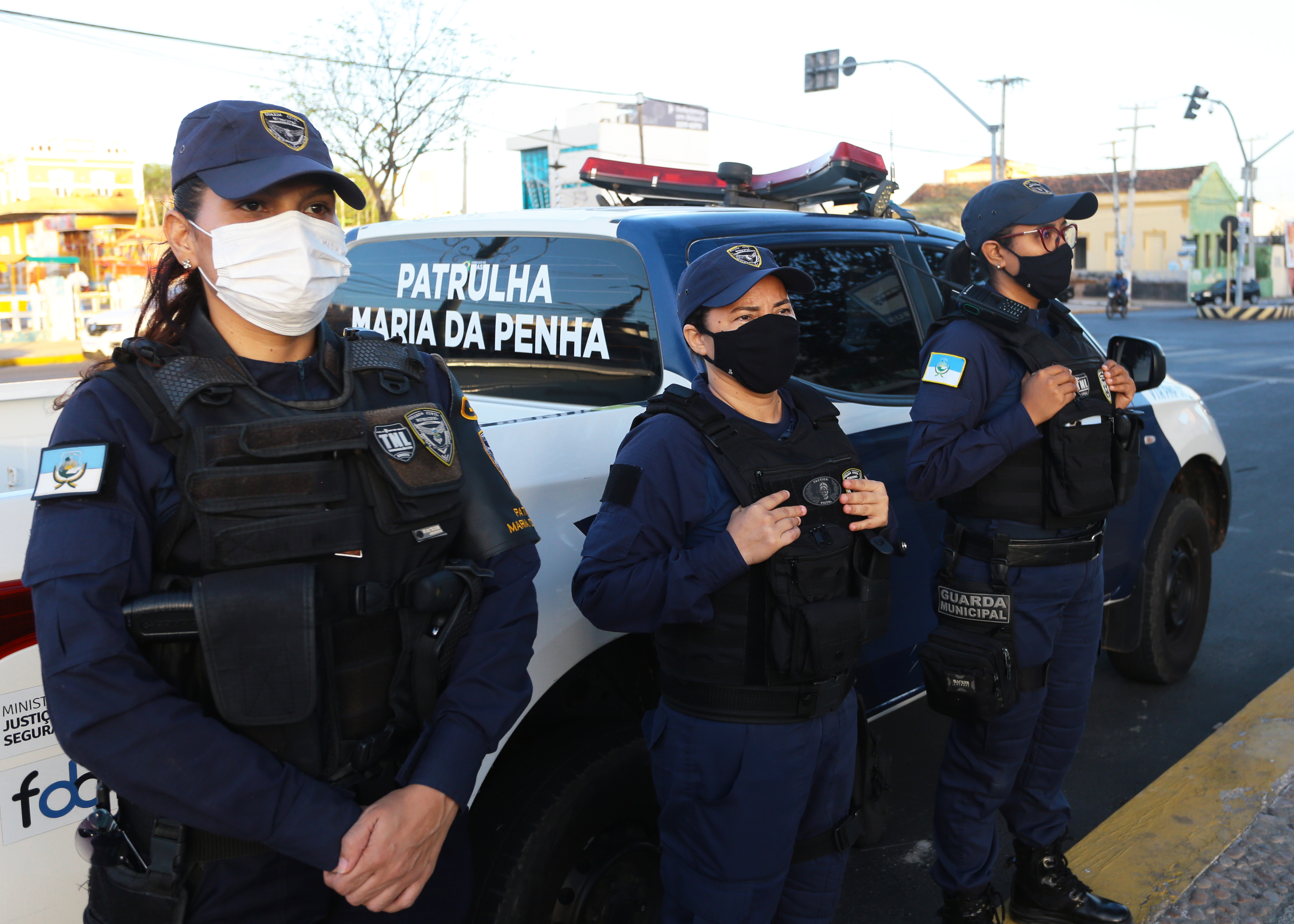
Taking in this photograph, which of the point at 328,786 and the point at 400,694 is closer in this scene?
the point at 328,786

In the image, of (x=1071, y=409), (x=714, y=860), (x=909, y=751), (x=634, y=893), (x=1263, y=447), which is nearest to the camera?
(x=714, y=860)

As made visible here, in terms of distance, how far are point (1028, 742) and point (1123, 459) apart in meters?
0.76

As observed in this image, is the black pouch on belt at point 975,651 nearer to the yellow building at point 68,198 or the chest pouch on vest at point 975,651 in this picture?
the chest pouch on vest at point 975,651

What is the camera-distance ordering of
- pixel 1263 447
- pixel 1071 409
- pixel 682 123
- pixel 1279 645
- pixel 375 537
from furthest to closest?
pixel 682 123 < pixel 1263 447 < pixel 1279 645 < pixel 1071 409 < pixel 375 537

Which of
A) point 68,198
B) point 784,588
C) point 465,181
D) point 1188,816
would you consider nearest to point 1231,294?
point 465,181

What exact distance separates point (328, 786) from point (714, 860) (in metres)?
0.88

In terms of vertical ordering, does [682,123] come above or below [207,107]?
above

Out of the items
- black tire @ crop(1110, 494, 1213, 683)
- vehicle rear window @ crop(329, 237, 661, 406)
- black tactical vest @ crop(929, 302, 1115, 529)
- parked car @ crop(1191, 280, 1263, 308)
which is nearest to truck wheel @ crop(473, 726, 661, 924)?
vehicle rear window @ crop(329, 237, 661, 406)

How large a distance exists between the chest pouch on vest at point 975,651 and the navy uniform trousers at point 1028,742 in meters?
0.05

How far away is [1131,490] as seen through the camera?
2682 millimetres

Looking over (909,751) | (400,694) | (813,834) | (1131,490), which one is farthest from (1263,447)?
(400,694)

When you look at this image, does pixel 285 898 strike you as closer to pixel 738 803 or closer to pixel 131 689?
pixel 131 689

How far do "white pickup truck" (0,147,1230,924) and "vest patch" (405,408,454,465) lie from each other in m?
0.48

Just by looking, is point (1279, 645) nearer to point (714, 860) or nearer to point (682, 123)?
point (714, 860)
